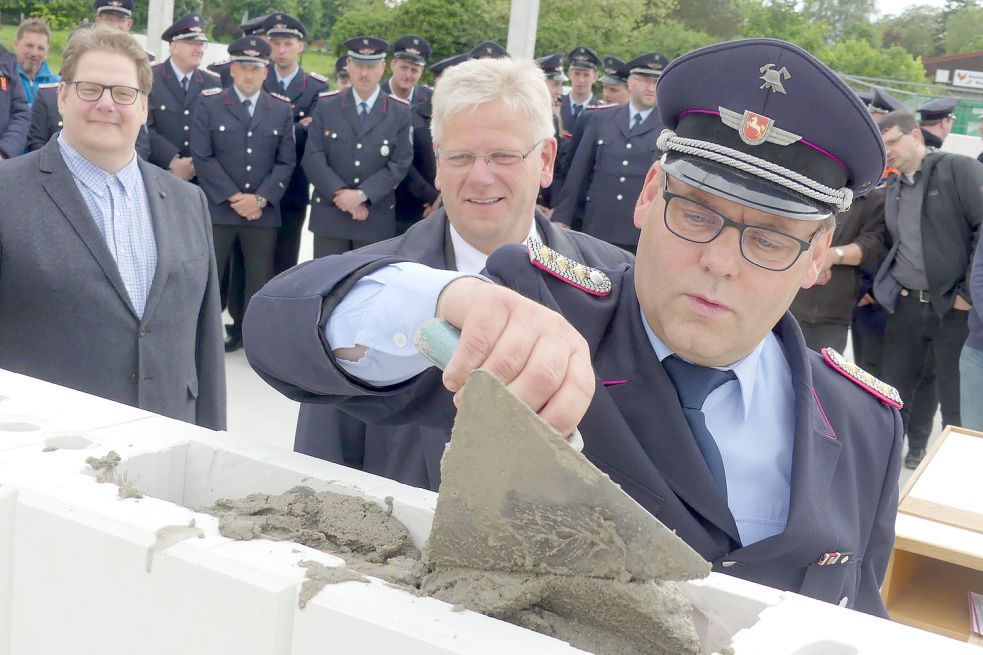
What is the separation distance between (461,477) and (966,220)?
5035mm

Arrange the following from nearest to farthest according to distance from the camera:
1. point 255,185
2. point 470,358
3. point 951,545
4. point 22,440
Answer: point 470,358
point 22,440
point 951,545
point 255,185

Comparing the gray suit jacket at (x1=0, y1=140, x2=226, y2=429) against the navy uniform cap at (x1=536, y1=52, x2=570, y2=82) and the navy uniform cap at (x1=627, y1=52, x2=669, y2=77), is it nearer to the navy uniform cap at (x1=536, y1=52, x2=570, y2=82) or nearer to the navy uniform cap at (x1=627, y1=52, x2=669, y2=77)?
the navy uniform cap at (x1=627, y1=52, x2=669, y2=77)

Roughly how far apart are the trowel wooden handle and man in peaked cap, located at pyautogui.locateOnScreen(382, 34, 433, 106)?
702 cm

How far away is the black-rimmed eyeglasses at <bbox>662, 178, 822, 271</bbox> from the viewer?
1395mm

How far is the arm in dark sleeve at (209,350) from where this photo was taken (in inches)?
123

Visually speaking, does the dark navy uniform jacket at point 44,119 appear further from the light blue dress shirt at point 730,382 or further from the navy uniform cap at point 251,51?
the light blue dress shirt at point 730,382

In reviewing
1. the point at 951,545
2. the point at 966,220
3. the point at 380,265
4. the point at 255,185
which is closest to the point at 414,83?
the point at 255,185

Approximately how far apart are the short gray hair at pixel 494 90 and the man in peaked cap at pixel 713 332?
105cm

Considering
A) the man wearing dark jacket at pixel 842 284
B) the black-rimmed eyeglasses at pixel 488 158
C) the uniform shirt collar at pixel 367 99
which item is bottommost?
the man wearing dark jacket at pixel 842 284

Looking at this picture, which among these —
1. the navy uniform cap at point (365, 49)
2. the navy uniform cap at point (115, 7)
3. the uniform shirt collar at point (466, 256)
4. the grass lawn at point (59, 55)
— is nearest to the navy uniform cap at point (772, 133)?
the uniform shirt collar at point (466, 256)

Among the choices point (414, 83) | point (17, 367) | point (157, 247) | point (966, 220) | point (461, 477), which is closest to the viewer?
point (461, 477)

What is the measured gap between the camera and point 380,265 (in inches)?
50.6

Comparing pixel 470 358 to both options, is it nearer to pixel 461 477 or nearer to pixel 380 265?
pixel 461 477

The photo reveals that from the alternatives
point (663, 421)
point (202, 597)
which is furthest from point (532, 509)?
point (663, 421)
